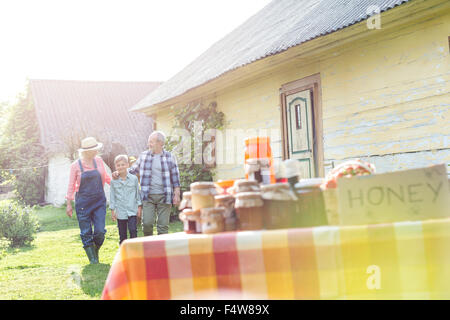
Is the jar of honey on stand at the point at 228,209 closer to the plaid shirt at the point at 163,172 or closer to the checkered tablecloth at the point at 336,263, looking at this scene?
the checkered tablecloth at the point at 336,263

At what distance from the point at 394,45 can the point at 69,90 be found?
23257mm

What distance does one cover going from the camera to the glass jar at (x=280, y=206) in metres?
1.84

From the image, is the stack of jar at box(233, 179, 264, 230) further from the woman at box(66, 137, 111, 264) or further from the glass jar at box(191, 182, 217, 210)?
the woman at box(66, 137, 111, 264)

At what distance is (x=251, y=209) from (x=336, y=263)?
397mm

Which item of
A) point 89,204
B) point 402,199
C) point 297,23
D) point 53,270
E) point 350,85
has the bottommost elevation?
point 53,270

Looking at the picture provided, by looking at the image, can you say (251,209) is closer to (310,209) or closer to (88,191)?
(310,209)

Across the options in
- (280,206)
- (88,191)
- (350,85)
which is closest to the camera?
(280,206)

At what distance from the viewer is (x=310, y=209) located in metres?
1.85

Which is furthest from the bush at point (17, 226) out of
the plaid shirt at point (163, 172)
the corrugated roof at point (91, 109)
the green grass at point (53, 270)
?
the corrugated roof at point (91, 109)

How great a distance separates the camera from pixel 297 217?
1.85m

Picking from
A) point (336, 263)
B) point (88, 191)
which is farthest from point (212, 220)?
point (88, 191)

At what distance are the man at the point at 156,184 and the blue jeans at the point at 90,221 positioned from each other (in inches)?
29.7

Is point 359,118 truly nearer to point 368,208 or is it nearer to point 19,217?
point 368,208
